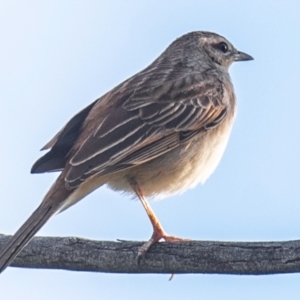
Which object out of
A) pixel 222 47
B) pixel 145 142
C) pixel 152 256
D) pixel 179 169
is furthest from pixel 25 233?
pixel 222 47

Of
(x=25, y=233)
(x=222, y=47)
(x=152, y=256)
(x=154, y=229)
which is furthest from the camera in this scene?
(x=222, y=47)

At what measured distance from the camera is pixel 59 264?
25.4 ft

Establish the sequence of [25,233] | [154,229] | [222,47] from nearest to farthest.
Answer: [25,233] < [154,229] < [222,47]

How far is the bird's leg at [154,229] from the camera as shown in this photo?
313 inches

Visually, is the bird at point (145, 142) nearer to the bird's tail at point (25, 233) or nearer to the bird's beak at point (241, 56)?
the bird's tail at point (25, 233)

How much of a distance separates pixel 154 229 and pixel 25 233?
1.58 metres

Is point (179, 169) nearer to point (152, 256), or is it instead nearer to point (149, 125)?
point (149, 125)

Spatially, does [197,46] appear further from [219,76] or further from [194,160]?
[194,160]

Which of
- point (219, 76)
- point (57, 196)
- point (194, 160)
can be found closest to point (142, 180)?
point (194, 160)

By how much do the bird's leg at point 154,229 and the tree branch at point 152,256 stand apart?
0.06 metres

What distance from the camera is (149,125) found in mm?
9195

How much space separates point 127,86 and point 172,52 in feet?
5.99

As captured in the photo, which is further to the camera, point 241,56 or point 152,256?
point 241,56

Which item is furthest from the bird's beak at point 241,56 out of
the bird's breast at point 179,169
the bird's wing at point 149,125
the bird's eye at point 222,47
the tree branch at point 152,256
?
the tree branch at point 152,256
